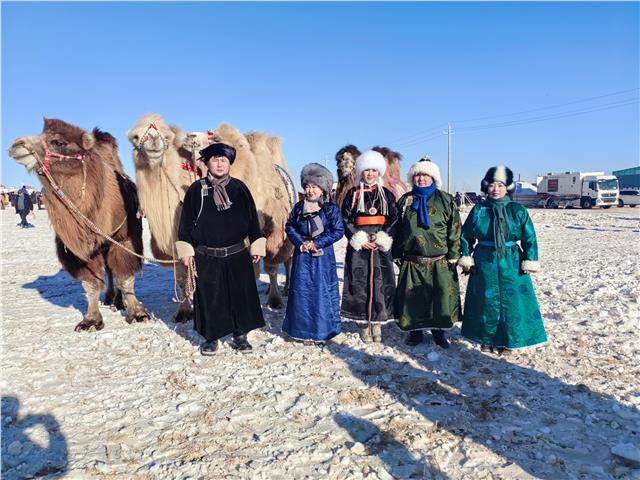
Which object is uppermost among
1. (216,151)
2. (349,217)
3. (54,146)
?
(54,146)

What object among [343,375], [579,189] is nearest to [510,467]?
[343,375]

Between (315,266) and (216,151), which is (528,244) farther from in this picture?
(216,151)

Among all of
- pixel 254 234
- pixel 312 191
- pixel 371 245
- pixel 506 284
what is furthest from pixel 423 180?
pixel 254 234

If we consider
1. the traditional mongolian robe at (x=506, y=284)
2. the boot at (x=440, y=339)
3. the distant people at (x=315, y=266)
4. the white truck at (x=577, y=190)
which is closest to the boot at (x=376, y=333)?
the distant people at (x=315, y=266)

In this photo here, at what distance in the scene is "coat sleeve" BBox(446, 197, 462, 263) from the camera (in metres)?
3.92

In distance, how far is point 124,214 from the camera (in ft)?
15.6

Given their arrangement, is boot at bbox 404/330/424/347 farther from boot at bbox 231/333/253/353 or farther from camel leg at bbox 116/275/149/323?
camel leg at bbox 116/275/149/323

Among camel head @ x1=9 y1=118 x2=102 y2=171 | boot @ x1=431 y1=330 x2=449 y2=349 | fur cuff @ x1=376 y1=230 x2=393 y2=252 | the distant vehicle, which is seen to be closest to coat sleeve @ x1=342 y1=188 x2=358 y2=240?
fur cuff @ x1=376 y1=230 x2=393 y2=252

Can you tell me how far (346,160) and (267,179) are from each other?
0.96 m

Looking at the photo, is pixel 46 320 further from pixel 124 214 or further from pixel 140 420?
pixel 140 420

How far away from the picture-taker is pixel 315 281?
4043mm

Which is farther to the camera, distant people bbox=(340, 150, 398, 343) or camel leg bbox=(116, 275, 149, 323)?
camel leg bbox=(116, 275, 149, 323)

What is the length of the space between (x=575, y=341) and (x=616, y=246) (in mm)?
7352

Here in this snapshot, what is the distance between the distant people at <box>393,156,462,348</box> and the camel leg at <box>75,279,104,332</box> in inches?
124
